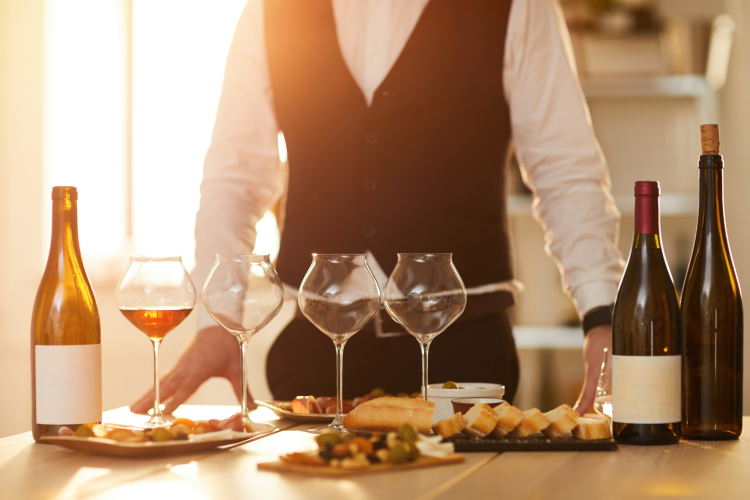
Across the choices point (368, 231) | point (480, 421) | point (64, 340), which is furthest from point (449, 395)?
point (368, 231)

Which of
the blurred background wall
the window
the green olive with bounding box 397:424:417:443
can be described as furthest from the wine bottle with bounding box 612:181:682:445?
the window

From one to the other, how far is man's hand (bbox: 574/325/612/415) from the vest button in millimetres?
504

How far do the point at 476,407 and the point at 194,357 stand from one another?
57cm

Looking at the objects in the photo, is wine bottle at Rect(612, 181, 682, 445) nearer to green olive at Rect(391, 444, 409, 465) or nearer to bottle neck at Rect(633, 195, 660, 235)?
bottle neck at Rect(633, 195, 660, 235)

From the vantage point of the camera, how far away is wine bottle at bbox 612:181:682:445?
0.81 meters

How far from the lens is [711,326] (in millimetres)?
891

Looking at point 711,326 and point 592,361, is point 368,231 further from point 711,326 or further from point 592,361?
point 711,326

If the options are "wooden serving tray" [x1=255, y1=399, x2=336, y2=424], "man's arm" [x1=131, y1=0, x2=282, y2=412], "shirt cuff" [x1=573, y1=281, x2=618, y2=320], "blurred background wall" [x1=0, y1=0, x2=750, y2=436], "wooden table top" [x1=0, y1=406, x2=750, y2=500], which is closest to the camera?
"wooden table top" [x1=0, y1=406, x2=750, y2=500]

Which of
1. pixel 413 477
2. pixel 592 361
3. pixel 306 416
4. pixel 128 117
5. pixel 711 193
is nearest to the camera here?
pixel 413 477

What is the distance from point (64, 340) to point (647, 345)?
656 millimetres

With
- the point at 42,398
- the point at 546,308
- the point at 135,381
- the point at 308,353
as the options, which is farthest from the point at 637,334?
the point at 135,381

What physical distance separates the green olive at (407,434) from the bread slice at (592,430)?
0.63ft

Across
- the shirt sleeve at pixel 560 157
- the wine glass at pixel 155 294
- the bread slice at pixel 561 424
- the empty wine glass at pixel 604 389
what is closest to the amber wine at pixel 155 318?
the wine glass at pixel 155 294

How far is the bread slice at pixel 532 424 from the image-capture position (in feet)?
2.72
